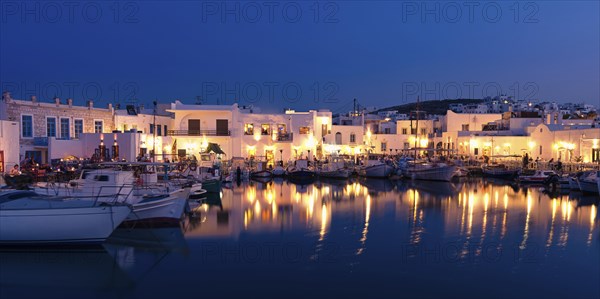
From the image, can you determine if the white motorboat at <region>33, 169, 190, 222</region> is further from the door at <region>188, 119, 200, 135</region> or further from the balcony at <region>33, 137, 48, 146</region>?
the door at <region>188, 119, 200, 135</region>

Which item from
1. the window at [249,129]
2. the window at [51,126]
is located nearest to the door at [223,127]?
the window at [249,129]

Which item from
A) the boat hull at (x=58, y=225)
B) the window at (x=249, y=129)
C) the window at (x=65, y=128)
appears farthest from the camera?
Result: the window at (x=249, y=129)

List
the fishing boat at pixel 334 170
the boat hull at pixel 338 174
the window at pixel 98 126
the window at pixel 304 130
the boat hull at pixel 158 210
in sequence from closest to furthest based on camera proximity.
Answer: the boat hull at pixel 158 210 → the window at pixel 98 126 → the boat hull at pixel 338 174 → the fishing boat at pixel 334 170 → the window at pixel 304 130

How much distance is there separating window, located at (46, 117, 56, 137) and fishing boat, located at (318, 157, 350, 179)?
796 inches

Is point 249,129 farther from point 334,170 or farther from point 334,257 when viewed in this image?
point 334,257

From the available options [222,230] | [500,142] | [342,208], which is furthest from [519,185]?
[222,230]

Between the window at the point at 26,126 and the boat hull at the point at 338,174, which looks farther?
the boat hull at the point at 338,174

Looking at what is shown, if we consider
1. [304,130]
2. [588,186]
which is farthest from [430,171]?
[304,130]

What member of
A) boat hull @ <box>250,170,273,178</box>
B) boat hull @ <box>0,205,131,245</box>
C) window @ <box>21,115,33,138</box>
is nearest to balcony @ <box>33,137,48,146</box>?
window @ <box>21,115,33,138</box>

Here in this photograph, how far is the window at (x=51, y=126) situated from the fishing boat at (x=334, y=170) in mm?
20229

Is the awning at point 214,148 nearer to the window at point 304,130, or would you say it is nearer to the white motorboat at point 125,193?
the window at point 304,130

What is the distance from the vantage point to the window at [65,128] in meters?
33.3

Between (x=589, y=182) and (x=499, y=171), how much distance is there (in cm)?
1291

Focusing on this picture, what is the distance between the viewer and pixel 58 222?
14.7m
